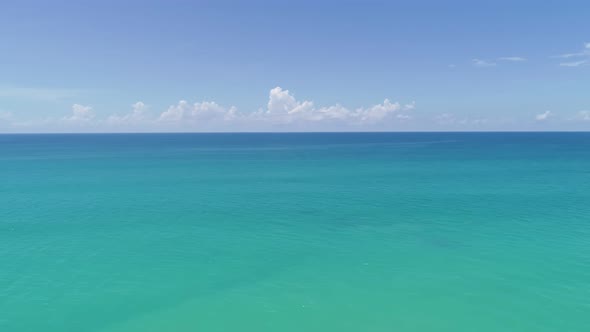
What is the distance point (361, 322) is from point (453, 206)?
30.2 metres

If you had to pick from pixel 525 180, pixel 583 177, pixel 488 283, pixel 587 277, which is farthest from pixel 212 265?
pixel 583 177

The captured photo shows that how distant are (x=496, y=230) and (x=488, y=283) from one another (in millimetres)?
12876

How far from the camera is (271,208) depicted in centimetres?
4272

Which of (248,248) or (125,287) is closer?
(125,287)

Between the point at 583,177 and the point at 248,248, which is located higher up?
the point at 583,177

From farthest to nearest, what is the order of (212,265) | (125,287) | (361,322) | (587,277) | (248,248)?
(248,248) → (212,265) → (587,277) → (125,287) → (361,322)


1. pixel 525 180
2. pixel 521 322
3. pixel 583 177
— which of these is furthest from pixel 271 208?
pixel 583 177

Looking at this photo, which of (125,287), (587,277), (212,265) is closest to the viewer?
(125,287)

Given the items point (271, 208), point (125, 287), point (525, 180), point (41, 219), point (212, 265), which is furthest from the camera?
point (525, 180)

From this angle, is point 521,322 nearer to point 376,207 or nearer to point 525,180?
point 376,207

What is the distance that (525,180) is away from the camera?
208 ft

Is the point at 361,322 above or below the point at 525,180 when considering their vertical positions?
below

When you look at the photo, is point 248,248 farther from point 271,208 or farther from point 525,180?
point 525,180

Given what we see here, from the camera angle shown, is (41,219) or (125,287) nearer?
(125,287)
